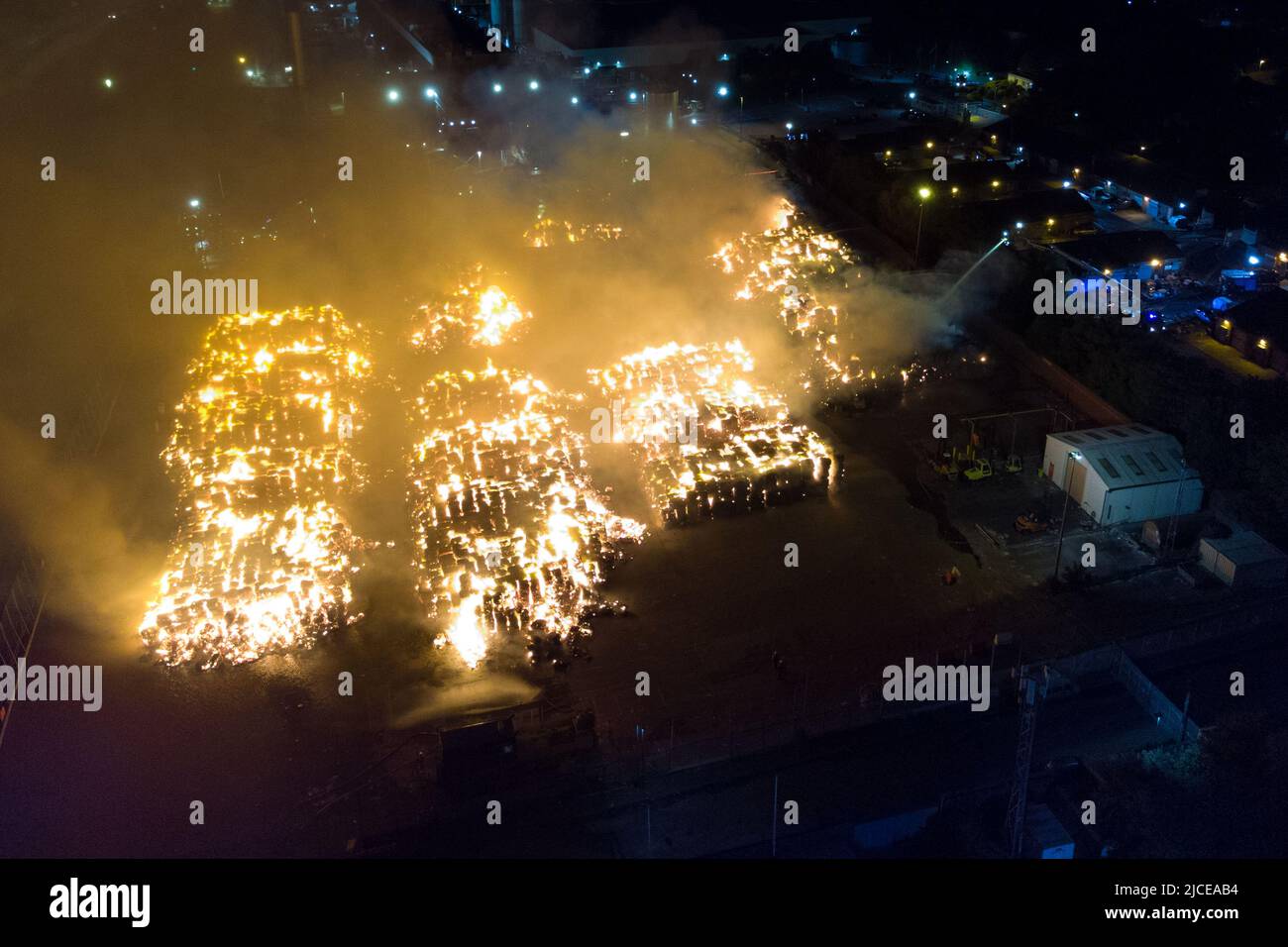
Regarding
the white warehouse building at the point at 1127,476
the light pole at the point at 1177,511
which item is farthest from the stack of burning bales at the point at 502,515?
the light pole at the point at 1177,511

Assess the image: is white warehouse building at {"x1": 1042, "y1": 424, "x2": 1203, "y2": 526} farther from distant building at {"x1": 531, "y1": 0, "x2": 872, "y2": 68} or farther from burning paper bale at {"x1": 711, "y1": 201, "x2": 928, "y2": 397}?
distant building at {"x1": 531, "y1": 0, "x2": 872, "y2": 68}

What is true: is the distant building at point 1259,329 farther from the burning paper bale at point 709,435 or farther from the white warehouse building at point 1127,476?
the burning paper bale at point 709,435

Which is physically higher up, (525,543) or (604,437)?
(604,437)

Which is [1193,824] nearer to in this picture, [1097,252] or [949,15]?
[1097,252]

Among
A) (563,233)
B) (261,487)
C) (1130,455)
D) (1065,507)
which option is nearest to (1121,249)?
(1130,455)

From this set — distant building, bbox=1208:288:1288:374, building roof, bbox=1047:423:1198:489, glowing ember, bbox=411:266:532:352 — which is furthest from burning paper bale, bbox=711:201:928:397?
distant building, bbox=1208:288:1288:374

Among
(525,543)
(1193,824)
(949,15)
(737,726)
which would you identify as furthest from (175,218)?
(949,15)

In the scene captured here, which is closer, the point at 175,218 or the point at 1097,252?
the point at 1097,252

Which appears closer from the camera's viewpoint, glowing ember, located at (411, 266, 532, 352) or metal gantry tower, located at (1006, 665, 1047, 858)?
metal gantry tower, located at (1006, 665, 1047, 858)
